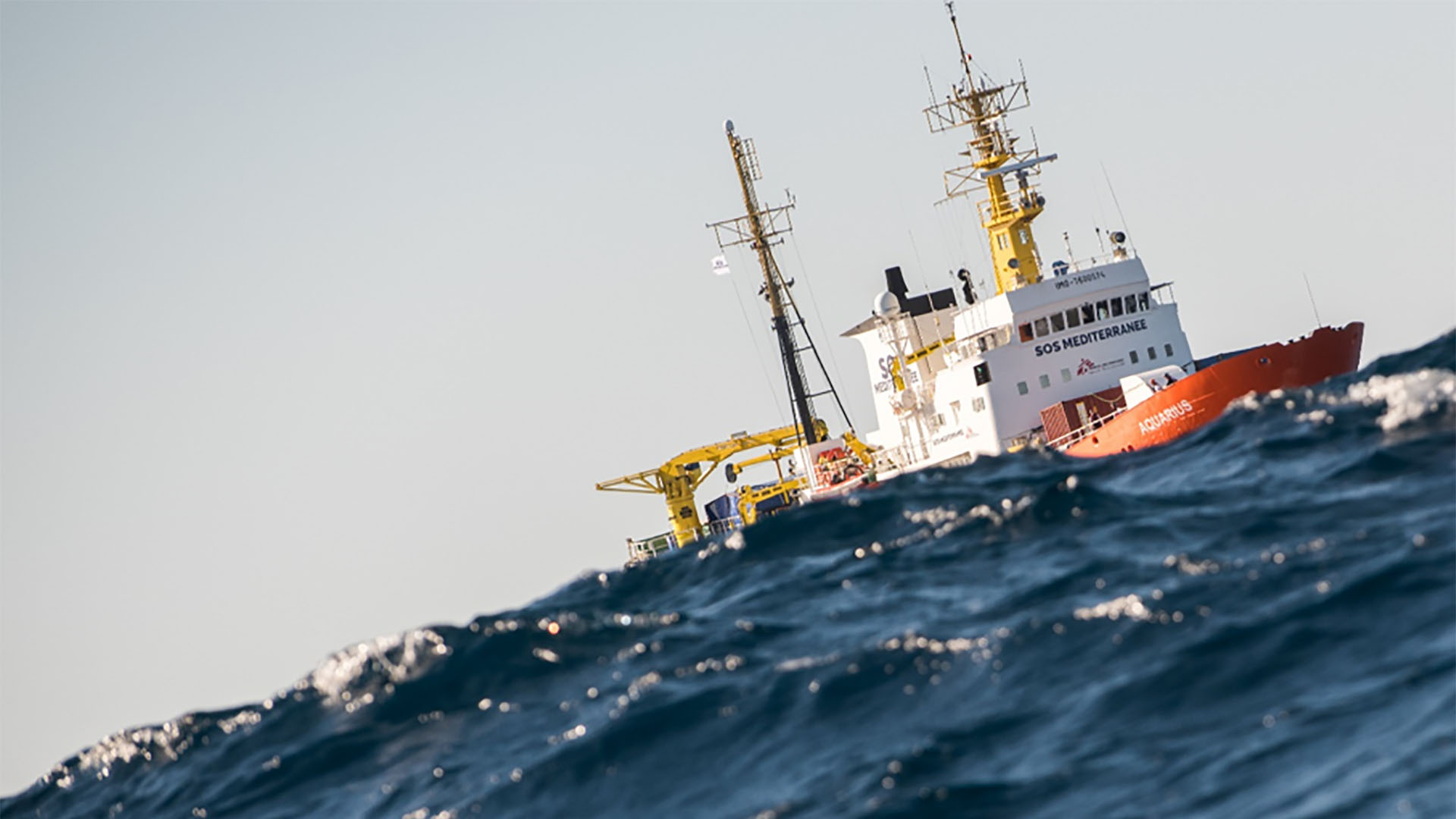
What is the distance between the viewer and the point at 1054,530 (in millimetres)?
21547

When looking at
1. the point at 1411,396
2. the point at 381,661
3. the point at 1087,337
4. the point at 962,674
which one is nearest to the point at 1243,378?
the point at 1087,337

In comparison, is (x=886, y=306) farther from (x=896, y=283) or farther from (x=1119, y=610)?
(x=1119, y=610)

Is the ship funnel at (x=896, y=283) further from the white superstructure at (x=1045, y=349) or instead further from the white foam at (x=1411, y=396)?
the white foam at (x=1411, y=396)

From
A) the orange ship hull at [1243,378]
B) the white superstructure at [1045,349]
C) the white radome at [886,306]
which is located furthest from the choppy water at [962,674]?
the white radome at [886,306]

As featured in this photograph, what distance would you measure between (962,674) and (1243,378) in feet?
75.5

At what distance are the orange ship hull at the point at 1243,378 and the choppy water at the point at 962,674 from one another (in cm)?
938

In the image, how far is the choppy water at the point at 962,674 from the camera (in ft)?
41.8

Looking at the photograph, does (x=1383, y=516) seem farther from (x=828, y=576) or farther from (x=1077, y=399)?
(x=1077, y=399)

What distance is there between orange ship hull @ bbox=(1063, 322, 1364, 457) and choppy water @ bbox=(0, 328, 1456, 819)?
938 cm

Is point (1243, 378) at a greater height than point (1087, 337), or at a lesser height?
lesser

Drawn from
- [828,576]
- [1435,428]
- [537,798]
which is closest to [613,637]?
[828,576]

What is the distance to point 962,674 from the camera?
15.9m

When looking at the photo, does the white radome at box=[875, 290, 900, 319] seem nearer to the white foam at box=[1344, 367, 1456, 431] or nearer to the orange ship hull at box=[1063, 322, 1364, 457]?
the orange ship hull at box=[1063, 322, 1364, 457]

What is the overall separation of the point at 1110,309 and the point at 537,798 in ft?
104
